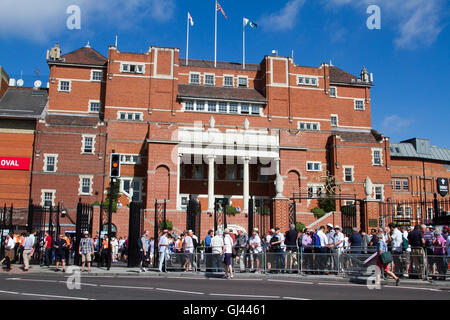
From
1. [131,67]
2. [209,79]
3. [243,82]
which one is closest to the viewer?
[131,67]

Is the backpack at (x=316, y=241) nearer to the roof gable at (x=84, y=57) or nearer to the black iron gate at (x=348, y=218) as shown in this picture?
the black iron gate at (x=348, y=218)

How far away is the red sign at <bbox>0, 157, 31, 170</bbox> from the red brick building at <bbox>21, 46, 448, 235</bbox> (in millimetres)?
1311

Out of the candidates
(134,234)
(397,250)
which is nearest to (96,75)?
(134,234)

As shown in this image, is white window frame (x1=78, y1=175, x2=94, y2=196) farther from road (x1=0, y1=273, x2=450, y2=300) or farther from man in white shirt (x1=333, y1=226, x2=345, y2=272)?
man in white shirt (x1=333, y1=226, x2=345, y2=272)

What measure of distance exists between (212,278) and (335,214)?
19475 mm

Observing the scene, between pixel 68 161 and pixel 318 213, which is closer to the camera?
pixel 318 213

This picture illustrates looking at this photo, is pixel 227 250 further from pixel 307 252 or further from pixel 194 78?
pixel 194 78

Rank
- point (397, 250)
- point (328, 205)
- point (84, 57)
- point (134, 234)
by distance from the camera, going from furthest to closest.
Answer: point (84, 57) → point (328, 205) → point (134, 234) → point (397, 250)

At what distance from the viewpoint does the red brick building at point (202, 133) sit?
3875cm

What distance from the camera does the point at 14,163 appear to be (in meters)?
40.5

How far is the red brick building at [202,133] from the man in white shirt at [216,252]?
17683mm

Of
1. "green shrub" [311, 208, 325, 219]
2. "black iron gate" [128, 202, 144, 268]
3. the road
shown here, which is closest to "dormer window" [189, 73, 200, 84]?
"green shrub" [311, 208, 325, 219]

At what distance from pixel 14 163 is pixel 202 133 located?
17812mm

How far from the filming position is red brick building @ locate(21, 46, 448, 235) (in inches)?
1526
